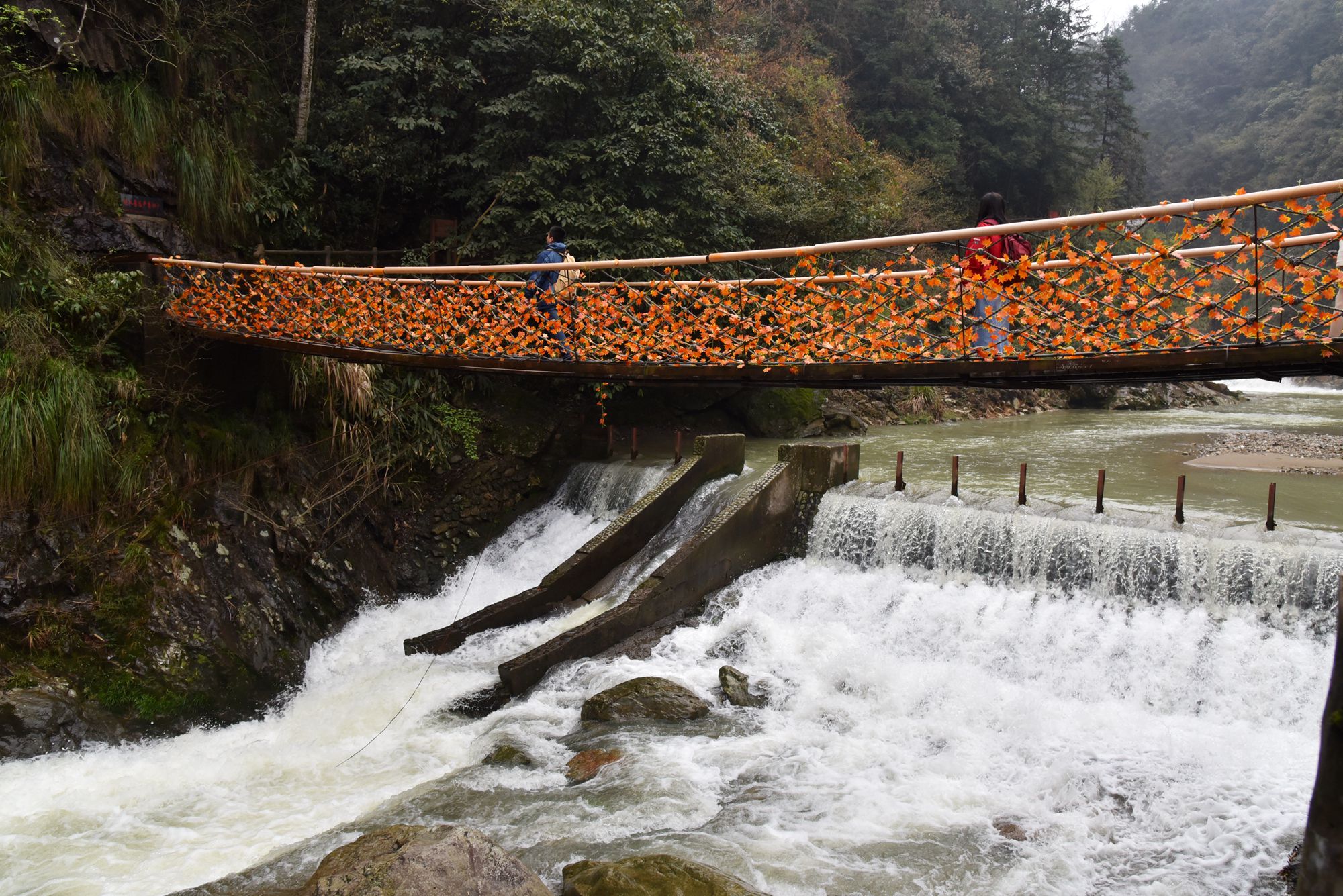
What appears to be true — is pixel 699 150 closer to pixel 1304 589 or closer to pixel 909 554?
pixel 909 554

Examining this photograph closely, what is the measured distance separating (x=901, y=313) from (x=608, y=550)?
4.78m

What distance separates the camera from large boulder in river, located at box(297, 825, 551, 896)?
4.09m

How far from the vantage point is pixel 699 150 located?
13.0 m

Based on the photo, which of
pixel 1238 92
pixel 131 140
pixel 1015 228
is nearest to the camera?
pixel 1015 228

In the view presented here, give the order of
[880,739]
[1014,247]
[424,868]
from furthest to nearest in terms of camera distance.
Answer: [880,739], [1014,247], [424,868]

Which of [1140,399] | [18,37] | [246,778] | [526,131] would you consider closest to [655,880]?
[246,778]

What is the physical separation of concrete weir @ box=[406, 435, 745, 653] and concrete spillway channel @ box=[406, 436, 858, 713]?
0.01m

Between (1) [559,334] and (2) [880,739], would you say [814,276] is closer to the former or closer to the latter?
(1) [559,334]

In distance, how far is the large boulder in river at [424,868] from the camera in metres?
4.09

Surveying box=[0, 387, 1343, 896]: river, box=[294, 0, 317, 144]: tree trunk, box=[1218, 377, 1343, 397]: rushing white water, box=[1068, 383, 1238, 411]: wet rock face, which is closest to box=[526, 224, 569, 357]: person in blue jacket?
box=[0, 387, 1343, 896]: river

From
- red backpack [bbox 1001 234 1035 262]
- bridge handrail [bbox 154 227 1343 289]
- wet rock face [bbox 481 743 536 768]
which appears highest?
red backpack [bbox 1001 234 1035 262]

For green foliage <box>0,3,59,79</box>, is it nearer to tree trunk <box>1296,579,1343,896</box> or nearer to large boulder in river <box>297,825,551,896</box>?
large boulder in river <box>297,825,551,896</box>

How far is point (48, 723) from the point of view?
22.1 ft

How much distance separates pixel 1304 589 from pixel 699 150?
9286 millimetres
